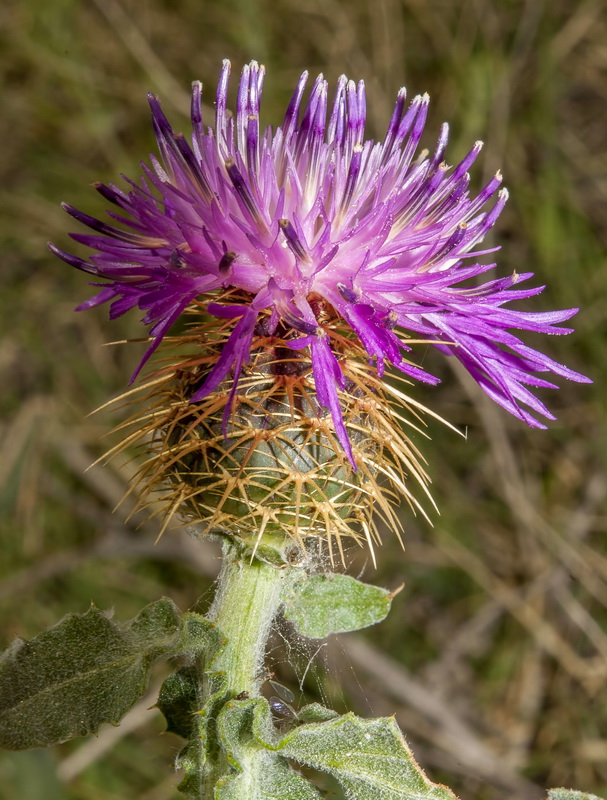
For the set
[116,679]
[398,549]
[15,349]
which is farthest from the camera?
[15,349]

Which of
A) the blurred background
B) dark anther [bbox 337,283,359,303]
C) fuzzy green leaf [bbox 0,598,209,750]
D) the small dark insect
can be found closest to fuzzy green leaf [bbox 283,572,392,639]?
the small dark insect

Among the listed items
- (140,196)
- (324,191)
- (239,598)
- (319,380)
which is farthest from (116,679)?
(324,191)

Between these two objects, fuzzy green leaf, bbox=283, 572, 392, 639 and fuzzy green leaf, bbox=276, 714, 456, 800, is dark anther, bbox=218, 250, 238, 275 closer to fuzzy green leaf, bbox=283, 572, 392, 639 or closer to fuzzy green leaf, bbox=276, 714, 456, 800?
fuzzy green leaf, bbox=283, 572, 392, 639

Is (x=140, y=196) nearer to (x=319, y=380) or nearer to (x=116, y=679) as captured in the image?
(x=319, y=380)

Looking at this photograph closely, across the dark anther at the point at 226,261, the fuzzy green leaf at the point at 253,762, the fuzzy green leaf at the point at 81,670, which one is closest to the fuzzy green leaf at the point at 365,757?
the fuzzy green leaf at the point at 253,762

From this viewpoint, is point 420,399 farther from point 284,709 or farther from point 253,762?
point 253,762

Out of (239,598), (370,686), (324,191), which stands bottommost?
(370,686)
